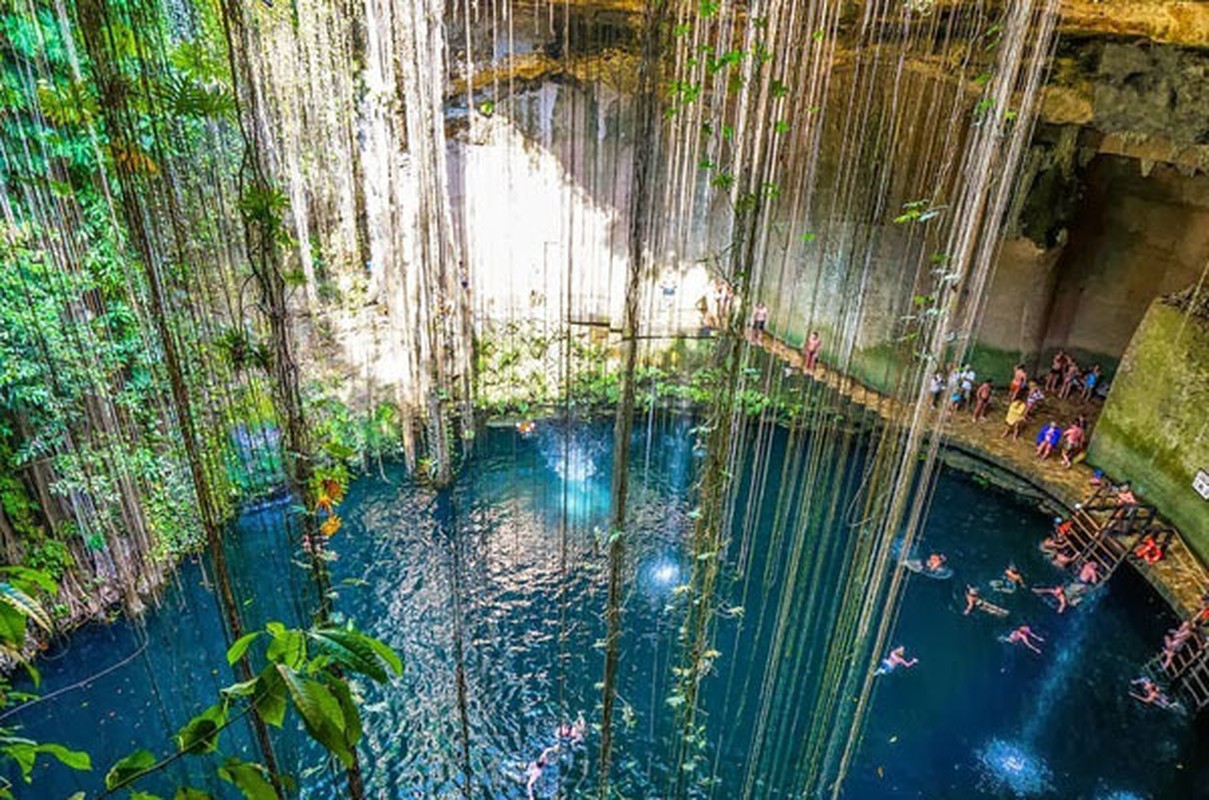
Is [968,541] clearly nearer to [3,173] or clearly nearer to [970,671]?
[970,671]

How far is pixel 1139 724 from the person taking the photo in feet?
18.7

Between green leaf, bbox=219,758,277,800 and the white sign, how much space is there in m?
8.15

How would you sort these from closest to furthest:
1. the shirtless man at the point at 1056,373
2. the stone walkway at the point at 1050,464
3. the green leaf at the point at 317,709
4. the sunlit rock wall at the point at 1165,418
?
1. the green leaf at the point at 317,709
2. the stone walkway at the point at 1050,464
3. the sunlit rock wall at the point at 1165,418
4. the shirtless man at the point at 1056,373

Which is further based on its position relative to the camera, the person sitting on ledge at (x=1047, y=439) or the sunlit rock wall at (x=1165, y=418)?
the person sitting on ledge at (x=1047, y=439)

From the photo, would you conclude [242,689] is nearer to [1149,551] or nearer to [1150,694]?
[1150,694]

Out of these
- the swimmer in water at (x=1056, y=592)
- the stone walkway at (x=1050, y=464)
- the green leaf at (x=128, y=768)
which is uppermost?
the green leaf at (x=128, y=768)

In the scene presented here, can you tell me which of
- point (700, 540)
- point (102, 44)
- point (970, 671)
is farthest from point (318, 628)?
point (970, 671)

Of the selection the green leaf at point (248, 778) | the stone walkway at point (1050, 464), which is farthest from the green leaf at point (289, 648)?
the stone walkway at point (1050, 464)

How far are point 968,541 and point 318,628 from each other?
8.05m

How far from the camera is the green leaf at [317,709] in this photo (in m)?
0.99

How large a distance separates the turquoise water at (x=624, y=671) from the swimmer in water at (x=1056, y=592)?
0.09 meters

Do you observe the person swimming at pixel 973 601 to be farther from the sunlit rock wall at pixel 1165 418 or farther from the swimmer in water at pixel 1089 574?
the sunlit rock wall at pixel 1165 418

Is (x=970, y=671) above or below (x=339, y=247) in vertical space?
below

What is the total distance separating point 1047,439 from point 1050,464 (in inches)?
11.7
